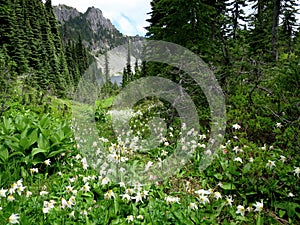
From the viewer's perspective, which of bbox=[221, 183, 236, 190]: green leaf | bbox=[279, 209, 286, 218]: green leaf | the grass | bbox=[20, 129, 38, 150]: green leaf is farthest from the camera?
bbox=[20, 129, 38, 150]: green leaf

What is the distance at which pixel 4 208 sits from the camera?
237 cm

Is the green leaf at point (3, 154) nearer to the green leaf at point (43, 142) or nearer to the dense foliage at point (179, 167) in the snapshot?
the dense foliage at point (179, 167)

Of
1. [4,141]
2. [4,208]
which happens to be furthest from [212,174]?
[4,141]

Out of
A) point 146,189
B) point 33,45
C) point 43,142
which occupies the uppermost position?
point 33,45

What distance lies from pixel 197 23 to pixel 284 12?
9.18 meters

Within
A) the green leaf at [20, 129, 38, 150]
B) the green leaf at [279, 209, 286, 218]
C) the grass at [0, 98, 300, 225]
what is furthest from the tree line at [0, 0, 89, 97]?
the green leaf at [279, 209, 286, 218]

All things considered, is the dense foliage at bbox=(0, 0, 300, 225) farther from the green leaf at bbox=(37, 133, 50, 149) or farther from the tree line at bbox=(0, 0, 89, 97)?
the tree line at bbox=(0, 0, 89, 97)

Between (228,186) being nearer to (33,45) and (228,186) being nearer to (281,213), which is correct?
(281,213)

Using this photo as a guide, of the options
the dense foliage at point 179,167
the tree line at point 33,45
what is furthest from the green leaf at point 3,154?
the tree line at point 33,45

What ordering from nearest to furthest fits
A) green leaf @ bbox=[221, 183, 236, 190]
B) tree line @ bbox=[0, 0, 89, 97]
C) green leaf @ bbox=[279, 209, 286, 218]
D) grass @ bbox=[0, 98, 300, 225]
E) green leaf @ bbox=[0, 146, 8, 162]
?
grass @ bbox=[0, 98, 300, 225]
green leaf @ bbox=[279, 209, 286, 218]
green leaf @ bbox=[221, 183, 236, 190]
green leaf @ bbox=[0, 146, 8, 162]
tree line @ bbox=[0, 0, 89, 97]

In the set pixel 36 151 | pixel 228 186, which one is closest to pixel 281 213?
pixel 228 186

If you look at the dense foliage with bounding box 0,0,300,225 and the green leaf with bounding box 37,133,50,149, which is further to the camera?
the green leaf with bounding box 37,133,50,149

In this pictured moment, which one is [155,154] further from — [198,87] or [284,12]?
[284,12]

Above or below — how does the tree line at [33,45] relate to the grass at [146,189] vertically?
above
